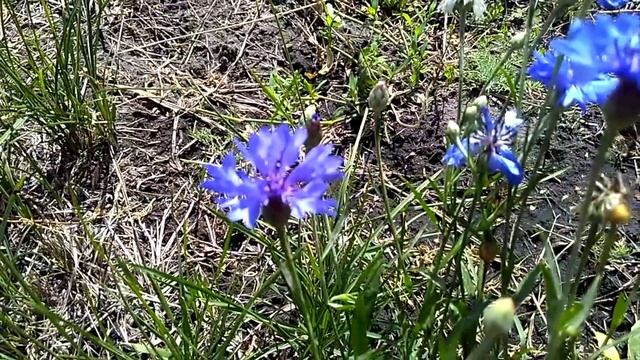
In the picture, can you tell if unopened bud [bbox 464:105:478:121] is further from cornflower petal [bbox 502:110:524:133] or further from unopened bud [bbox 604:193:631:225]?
unopened bud [bbox 604:193:631:225]

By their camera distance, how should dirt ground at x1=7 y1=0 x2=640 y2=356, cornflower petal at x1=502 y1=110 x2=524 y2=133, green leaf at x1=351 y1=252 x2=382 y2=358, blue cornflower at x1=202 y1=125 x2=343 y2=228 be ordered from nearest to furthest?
blue cornflower at x1=202 y1=125 x2=343 y2=228, green leaf at x1=351 y1=252 x2=382 y2=358, cornflower petal at x1=502 y1=110 x2=524 y2=133, dirt ground at x1=7 y1=0 x2=640 y2=356

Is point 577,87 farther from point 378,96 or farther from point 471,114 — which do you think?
point 378,96

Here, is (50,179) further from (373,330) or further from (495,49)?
(495,49)

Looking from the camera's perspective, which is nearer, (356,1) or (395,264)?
(395,264)

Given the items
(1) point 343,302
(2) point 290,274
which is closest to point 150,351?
(1) point 343,302

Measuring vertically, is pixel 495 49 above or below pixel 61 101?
above

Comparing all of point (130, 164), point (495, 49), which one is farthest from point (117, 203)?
point (495, 49)

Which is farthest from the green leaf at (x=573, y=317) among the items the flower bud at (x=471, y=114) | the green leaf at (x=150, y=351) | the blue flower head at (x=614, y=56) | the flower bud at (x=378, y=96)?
the green leaf at (x=150, y=351)

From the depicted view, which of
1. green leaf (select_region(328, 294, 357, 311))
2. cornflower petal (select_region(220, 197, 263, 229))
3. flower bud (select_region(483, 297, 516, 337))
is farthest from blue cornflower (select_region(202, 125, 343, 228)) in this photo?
green leaf (select_region(328, 294, 357, 311))
